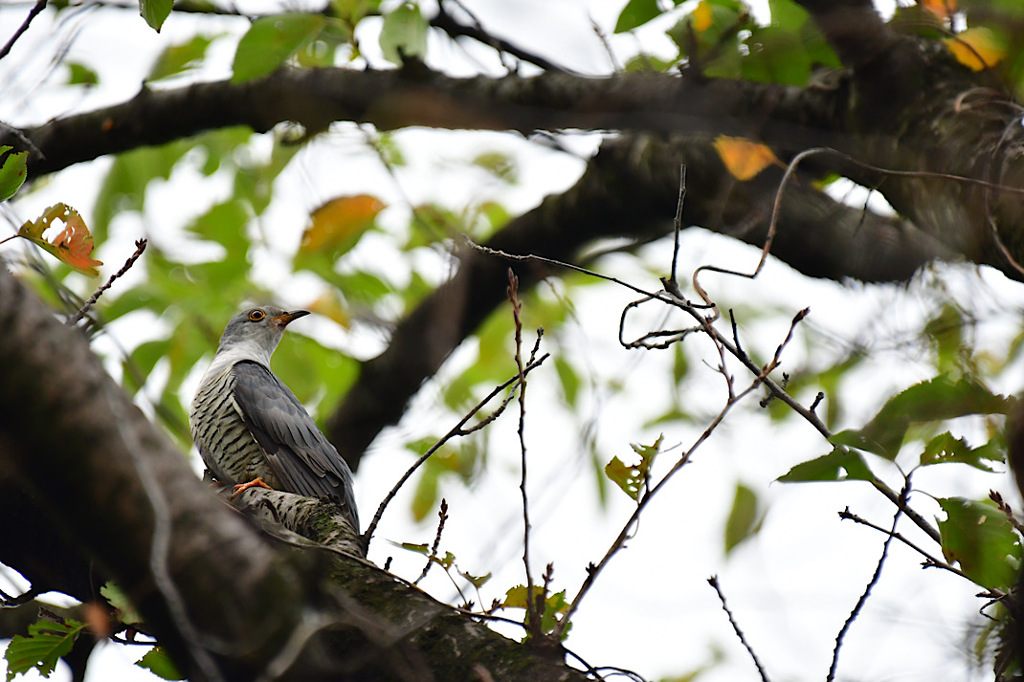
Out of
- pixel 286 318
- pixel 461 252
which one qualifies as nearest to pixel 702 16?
pixel 461 252

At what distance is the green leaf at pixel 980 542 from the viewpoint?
6.67 feet

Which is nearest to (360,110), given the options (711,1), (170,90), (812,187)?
(170,90)

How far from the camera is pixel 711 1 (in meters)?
3.08

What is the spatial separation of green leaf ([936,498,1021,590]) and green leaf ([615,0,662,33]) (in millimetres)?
1833

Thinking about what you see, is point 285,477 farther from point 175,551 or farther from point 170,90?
point 175,551

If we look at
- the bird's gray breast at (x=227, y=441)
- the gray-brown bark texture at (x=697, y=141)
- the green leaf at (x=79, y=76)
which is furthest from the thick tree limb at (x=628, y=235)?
the green leaf at (x=79, y=76)

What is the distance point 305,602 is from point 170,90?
3416 millimetres

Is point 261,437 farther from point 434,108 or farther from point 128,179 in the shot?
point 434,108


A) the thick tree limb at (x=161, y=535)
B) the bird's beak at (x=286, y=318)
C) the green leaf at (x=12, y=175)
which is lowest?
the thick tree limb at (x=161, y=535)

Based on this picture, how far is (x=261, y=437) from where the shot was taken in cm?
457

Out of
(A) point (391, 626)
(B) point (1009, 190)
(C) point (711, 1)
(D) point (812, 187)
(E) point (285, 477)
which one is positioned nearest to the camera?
(A) point (391, 626)

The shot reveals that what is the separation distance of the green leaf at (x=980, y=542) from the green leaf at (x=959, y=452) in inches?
4.0

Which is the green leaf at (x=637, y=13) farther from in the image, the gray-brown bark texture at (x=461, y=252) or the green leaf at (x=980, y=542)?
the green leaf at (x=980, y=542)

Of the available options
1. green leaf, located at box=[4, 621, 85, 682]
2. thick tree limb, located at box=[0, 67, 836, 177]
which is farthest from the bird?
green leaf, located at box=[4, 621, 85, 682]
